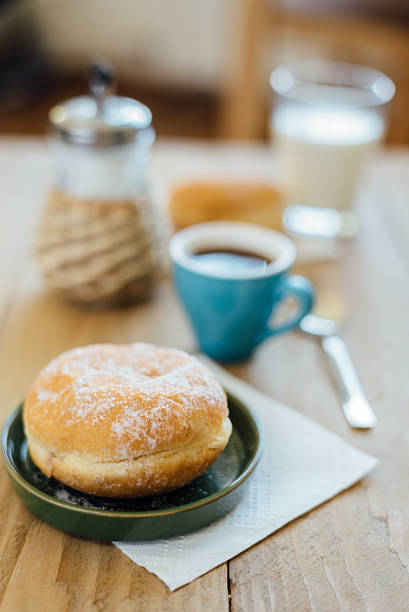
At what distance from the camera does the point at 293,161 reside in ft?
4.18

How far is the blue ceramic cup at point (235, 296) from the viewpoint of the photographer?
2.69 feet

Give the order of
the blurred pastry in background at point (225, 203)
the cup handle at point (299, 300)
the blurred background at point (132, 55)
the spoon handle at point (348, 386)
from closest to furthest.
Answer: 1. the spoon handle at point (348, 386)
2. the cup handle at point (299, 300)
3. the blurred pastry in background at point (225, 203)
4. the blurred background at point (132, 55)

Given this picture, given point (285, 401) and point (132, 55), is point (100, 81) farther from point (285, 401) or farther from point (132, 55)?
point (132, 55)

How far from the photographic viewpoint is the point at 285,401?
2.56 feet

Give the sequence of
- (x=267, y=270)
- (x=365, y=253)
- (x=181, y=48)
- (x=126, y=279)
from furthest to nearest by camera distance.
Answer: (x=181, y=48)
(x=365, y=253)
(x=126, y=279)
(x=267, y=270)

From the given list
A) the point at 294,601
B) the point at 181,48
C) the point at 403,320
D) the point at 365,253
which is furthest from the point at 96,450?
the point at 181,48

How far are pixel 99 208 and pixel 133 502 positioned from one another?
1.49ft

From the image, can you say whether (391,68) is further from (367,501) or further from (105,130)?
(367,501)

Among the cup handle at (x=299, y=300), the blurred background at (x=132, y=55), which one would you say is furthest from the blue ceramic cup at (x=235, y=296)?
the blurred background at (x=132, y=55)

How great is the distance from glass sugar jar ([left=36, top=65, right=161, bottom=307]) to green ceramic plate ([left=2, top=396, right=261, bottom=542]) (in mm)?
325

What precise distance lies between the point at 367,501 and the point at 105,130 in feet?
1.79

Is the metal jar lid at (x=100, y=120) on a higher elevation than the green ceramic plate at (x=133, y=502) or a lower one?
higher

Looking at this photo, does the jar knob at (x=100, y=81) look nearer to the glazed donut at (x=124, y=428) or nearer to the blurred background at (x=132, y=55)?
the glazed donut at (x=124, y=428)

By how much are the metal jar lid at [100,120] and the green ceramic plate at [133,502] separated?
0.40 meters
